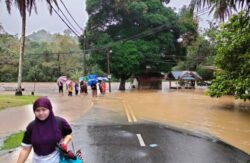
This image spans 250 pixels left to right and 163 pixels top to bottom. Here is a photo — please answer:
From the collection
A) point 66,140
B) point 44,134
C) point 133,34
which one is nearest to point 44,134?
point 44,134

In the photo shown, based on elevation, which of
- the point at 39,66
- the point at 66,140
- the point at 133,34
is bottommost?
the point at 66,140

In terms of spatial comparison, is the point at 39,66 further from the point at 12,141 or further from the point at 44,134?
the point at 44,134

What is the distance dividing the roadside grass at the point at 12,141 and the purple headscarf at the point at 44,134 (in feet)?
20.5

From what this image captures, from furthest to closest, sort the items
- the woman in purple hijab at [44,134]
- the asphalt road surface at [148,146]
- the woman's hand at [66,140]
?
1. the asphalt road surface at [148,146]
2. the woman's hand at [66,140]
3. the woman in purple hijab at [44,134]

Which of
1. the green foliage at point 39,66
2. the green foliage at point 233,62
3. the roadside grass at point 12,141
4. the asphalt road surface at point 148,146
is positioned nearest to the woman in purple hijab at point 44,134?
the asphalt road surface at point 148,146

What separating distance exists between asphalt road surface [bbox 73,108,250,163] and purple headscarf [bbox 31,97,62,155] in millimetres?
4264

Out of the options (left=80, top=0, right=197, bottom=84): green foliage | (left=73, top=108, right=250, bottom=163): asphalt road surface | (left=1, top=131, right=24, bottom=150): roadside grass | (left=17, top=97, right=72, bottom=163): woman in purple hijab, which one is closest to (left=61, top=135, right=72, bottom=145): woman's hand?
(left=17, top=97, right=72, bottom=163): woman in purple hijab

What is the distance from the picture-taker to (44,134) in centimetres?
404

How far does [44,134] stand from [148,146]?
638 cm

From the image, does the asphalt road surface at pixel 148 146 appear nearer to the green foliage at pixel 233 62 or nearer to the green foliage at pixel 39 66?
the green foliage at pixel 233 62

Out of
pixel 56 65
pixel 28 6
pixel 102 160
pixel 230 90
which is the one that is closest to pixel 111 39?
pixel 28 6

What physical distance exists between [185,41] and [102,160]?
159 ft

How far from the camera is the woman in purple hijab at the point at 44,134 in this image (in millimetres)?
4039

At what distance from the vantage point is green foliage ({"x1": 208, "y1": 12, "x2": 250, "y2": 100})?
21.6 meters
